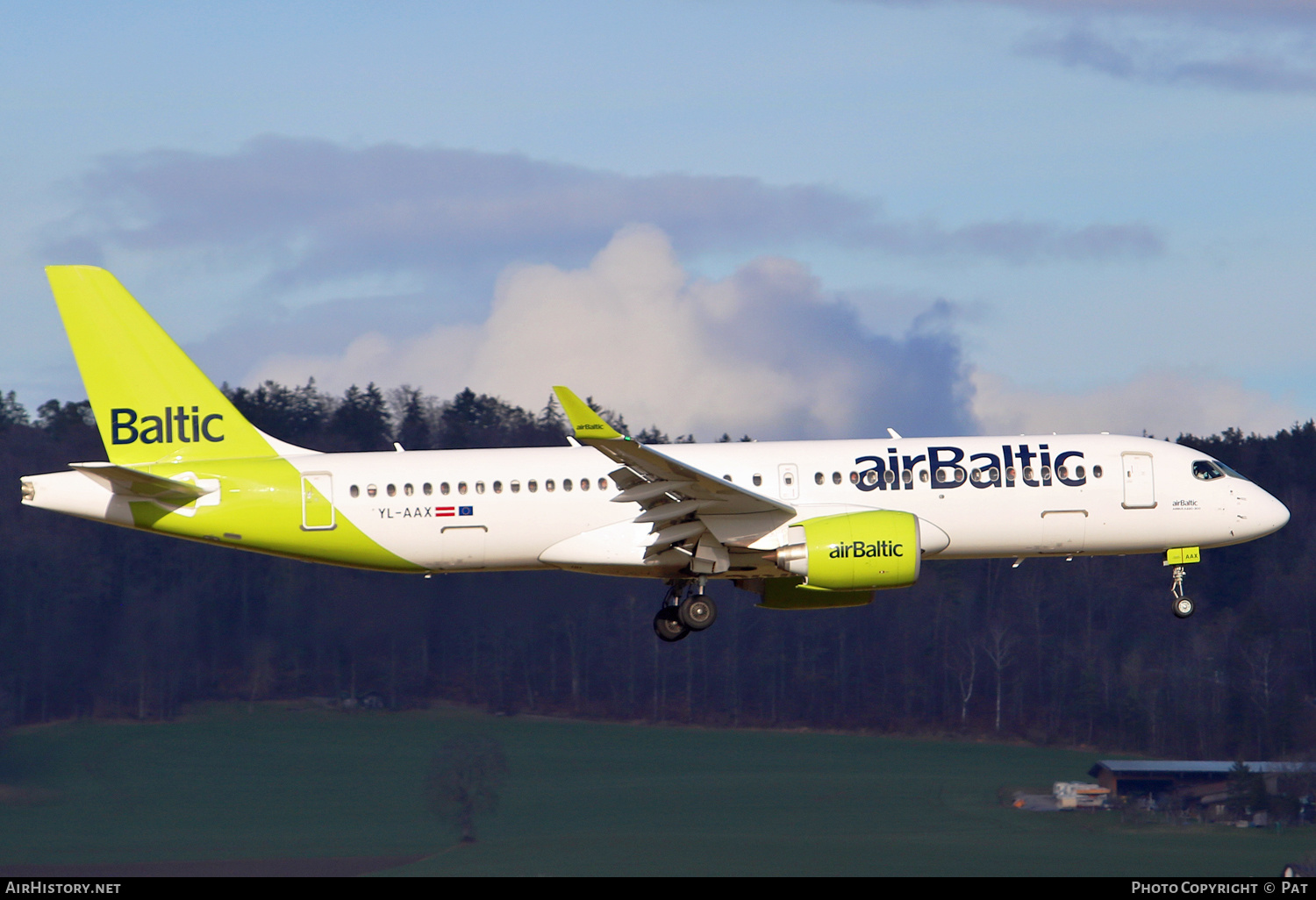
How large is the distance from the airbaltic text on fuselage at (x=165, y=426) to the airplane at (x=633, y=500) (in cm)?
4

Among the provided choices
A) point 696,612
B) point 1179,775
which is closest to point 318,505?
point 696,612

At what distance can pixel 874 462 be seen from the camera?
29.5 metres

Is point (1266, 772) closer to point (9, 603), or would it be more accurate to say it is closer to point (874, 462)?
point (874, 462)

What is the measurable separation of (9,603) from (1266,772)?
51.6 m

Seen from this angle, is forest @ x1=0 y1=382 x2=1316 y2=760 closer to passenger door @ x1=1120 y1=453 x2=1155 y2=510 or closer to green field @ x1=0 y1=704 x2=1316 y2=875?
green field @ x1=0 y1=704 x2=1316 y2=875

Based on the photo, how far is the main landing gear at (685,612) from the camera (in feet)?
97.6

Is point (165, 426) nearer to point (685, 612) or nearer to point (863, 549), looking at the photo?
point (685, 612)

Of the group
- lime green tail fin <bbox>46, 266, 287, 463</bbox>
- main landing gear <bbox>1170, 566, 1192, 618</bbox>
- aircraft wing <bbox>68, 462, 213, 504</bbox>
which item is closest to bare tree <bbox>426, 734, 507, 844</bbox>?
lime green tail fin <bbox>46, 266, 287, 463</bbox>

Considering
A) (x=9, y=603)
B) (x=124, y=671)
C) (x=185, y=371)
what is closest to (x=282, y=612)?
(x=124, y=671)

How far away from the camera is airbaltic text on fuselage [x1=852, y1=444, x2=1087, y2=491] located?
29.4 metres

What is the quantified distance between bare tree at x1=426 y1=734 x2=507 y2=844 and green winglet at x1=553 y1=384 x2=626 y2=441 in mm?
33711

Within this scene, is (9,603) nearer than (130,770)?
Yes

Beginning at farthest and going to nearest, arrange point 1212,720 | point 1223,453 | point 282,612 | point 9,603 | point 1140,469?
point 1223,453 < point 1212,720 < point 9,603 < point 282,612 < point 1140,469

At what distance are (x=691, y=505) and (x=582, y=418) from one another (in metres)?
4.04
